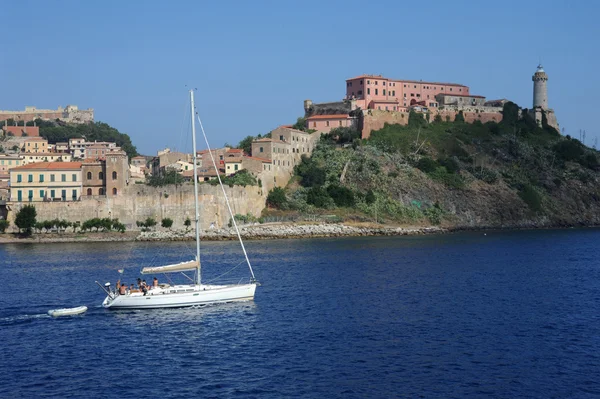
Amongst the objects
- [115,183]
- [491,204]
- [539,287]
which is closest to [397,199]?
[491,204]

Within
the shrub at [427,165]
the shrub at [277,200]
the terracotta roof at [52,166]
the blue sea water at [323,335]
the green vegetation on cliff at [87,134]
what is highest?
the green vegetation on cliff at [87,134]

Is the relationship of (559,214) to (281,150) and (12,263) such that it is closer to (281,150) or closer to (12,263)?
(281,150)

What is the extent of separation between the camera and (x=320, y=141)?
9112cm

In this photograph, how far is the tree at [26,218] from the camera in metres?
65.6

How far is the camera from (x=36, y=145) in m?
118

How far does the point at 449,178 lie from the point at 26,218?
47.7 m

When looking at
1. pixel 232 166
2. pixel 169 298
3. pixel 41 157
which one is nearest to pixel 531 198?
pixel 232 166

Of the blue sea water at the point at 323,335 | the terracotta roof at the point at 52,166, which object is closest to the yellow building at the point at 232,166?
the terracotta roof at the point at 52,166

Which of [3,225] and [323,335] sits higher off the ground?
[3,225]

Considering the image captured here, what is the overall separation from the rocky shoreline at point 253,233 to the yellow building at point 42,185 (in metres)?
3.90

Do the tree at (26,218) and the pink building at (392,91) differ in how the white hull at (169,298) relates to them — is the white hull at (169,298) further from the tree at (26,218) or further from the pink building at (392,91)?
the pink building at (392,91)

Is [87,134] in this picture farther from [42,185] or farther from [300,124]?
[42,185]

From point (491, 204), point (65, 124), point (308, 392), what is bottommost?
point (308, 392)

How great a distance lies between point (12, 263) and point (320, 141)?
48.6 meters
